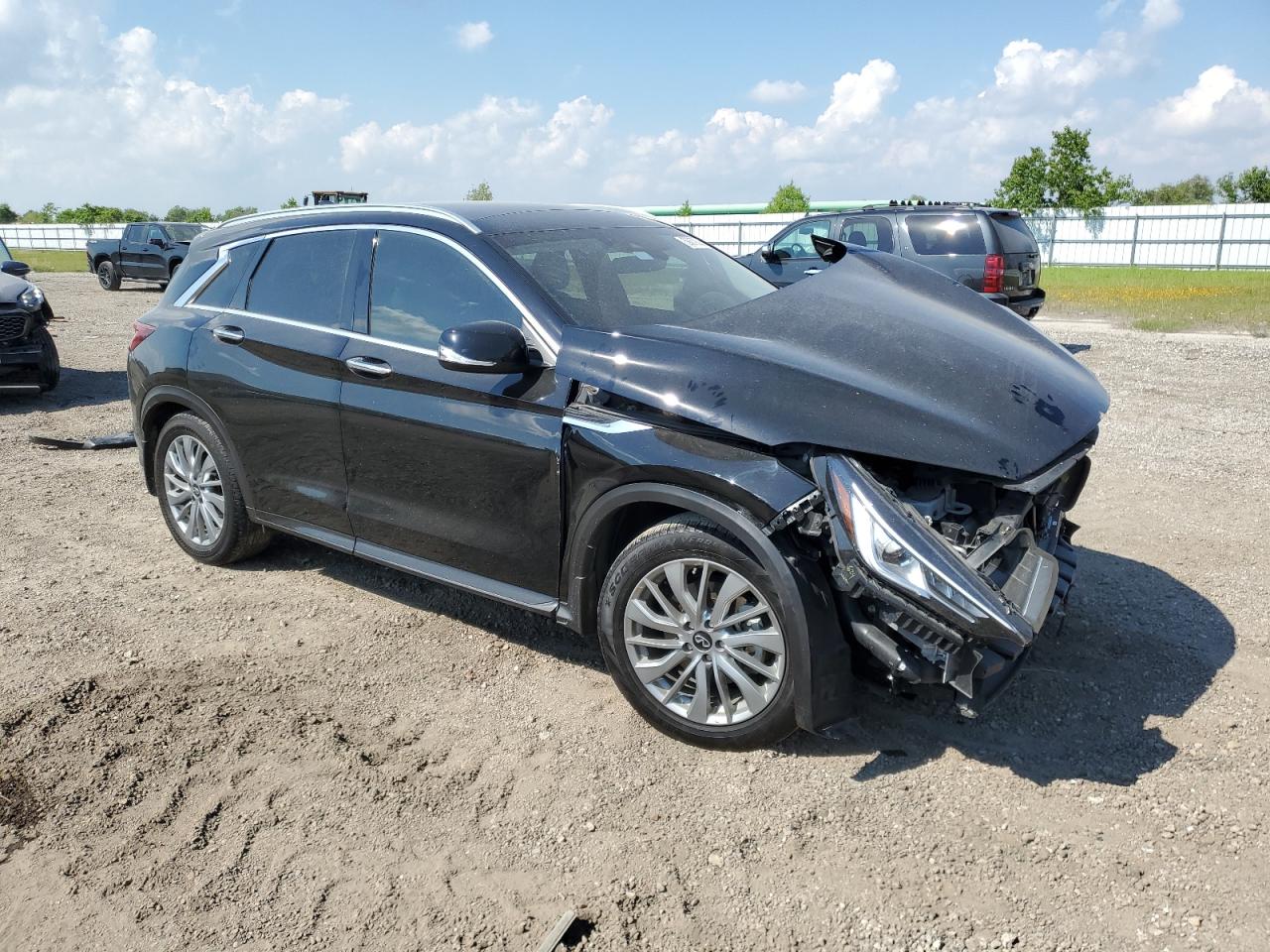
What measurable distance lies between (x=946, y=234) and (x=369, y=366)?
993 centimetres

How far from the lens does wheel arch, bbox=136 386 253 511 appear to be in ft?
16.8

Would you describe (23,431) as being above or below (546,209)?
below

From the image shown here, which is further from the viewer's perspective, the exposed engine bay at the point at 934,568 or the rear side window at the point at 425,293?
the rear side window at the point at 425,293

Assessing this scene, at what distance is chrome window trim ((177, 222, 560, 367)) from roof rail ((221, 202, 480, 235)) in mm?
89

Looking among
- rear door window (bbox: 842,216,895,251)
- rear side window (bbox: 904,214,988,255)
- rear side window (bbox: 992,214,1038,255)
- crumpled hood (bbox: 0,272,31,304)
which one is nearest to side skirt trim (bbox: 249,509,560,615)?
crumpled hood (bbox: 0,272,31,304)

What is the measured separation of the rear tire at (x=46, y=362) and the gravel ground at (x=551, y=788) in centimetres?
602

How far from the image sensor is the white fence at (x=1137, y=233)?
112ft

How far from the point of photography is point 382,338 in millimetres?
4352

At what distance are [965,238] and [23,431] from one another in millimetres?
10482

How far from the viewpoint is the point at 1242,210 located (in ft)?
112

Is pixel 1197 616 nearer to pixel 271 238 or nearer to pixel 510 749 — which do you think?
pixel 510 749

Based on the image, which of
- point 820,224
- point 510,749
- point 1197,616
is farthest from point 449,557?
point 820,224

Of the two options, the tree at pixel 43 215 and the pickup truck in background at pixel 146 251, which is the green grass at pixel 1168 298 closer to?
the pickup truck in background at pixel 146 251

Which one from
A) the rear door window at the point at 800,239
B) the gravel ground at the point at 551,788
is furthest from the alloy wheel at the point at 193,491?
the rear door window at the point at 800,239
